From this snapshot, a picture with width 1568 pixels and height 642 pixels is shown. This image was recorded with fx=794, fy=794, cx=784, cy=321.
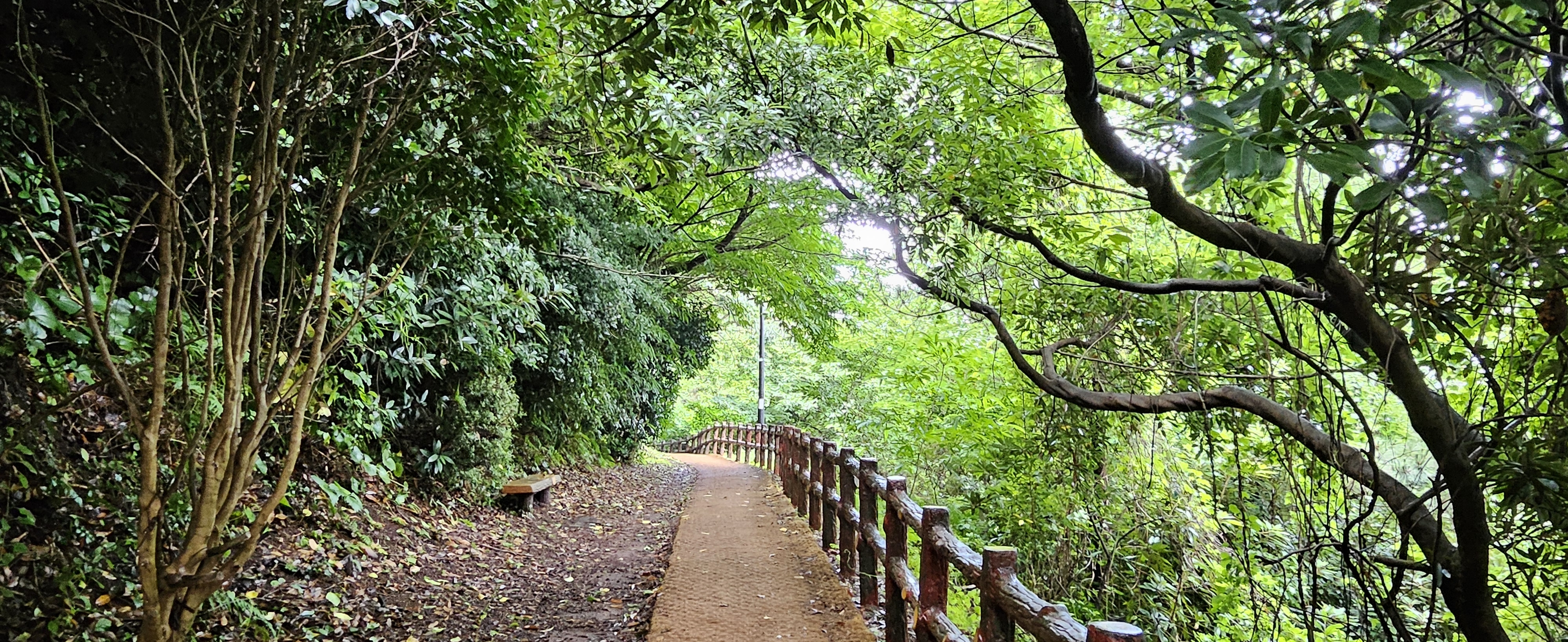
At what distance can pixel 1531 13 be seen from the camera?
258cm

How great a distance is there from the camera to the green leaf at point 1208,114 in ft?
5.20

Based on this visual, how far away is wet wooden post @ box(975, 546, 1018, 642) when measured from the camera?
305cm

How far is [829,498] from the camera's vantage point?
698 centimetres

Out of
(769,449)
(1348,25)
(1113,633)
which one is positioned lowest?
(1113,633)

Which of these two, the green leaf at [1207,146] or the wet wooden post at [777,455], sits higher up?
the green leaf at [1207,146]

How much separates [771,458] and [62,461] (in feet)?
42.1

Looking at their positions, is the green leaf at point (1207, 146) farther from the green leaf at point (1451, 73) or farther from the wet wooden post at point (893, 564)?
the wet wooden post at point (893, 564)

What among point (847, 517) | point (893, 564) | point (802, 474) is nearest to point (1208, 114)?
point (893, 564)

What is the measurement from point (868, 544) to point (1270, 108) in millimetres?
4303

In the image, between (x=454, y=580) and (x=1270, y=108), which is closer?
(x=1270, y=108)

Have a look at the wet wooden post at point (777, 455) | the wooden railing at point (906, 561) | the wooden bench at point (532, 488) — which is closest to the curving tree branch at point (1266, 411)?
the wooden railing at point (906, 561)

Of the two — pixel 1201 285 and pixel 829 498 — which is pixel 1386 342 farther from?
pixel 829 498

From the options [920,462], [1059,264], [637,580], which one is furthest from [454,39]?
[920,462]

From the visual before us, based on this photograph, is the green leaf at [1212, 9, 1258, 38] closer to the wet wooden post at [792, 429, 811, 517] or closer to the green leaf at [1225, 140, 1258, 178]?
the green leaf at [1225, 140, 1258, 178]
